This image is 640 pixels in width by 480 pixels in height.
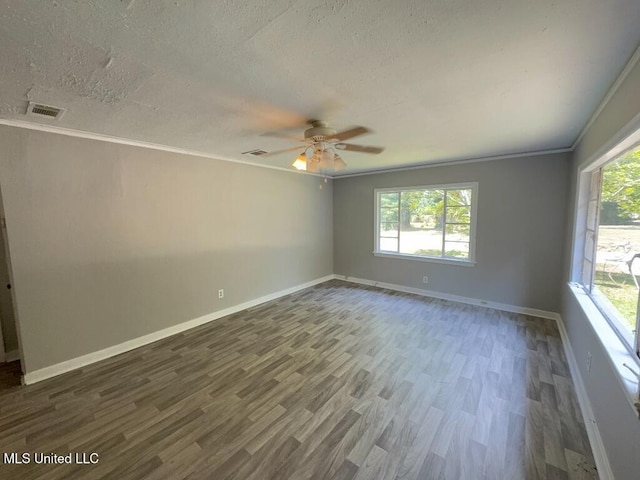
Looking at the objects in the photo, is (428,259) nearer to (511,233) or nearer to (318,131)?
(511,233)

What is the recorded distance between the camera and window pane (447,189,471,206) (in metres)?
4.42

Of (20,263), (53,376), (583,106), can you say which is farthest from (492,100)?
(53,376)

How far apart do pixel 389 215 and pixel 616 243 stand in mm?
3576

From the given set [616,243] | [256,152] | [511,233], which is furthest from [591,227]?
[256,152]

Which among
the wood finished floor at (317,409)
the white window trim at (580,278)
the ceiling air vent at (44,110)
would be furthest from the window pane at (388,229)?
the ceiling air vent at (44,110)

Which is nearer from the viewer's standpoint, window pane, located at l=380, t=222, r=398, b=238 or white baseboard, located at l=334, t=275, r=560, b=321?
white baseboard, located at l=334, t=275, r=560, b=321

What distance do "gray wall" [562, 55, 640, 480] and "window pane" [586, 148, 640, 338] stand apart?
0.64 feet

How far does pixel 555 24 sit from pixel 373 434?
8.38 ft

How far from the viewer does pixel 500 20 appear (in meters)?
1.15

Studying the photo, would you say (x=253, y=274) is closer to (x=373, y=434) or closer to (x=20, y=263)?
(x=20, y=263)

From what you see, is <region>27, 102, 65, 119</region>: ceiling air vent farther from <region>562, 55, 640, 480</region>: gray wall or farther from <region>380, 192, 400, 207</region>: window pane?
<region>380, 192, 400, 207</region>: window pane

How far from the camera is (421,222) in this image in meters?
5.02

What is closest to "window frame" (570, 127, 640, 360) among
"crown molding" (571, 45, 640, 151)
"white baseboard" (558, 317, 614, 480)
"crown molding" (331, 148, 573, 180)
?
"crown molding" (571, 45, 640, 151)

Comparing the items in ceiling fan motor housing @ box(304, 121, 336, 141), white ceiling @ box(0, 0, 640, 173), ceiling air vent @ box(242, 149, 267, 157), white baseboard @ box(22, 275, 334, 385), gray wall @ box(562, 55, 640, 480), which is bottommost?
white baseboard @ box(22, 275, 334, 385)
